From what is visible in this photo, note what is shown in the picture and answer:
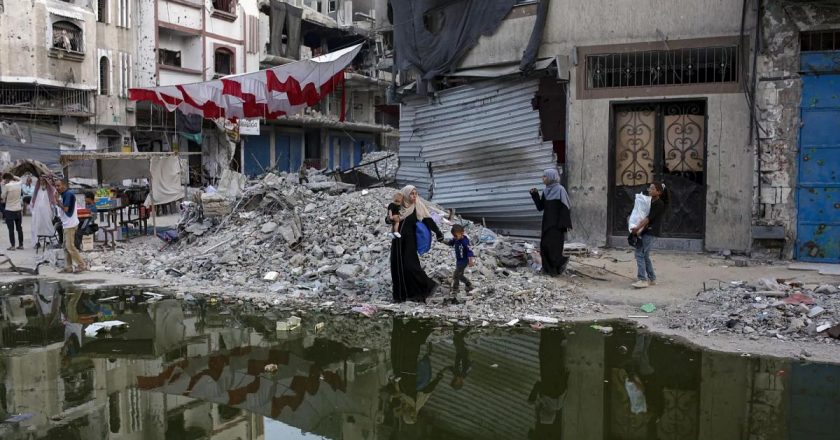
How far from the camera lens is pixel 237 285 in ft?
36.6

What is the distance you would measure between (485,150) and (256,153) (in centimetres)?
2496

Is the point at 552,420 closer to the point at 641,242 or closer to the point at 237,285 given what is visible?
the point at 641,242

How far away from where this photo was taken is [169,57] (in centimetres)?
3378

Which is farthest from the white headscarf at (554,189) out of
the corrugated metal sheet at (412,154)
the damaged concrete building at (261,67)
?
the damaged concrete building at (261,67)

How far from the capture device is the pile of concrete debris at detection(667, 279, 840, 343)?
758 cm

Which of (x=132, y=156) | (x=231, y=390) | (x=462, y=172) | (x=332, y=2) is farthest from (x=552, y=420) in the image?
(x=332, y=2)

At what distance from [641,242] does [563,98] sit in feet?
15.1

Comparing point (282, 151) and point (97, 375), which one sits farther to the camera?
point (282, 151)

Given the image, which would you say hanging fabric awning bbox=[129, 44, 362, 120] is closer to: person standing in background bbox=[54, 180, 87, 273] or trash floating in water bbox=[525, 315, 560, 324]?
person standing in background bbox=[54, 180, 87, 273]

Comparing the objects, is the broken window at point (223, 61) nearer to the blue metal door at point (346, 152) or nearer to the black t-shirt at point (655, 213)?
the blue metal door at point (346, 152)

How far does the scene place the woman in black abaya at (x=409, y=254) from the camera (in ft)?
30.3

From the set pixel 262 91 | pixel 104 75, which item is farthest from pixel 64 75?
pixel 262 91

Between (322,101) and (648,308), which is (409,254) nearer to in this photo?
(648,308)

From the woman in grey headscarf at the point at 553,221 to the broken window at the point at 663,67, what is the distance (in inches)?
138
